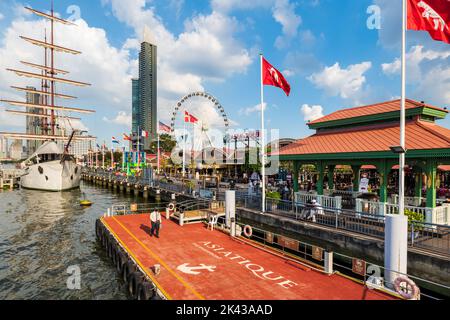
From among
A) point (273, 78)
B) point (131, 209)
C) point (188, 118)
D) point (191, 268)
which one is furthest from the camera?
point (188, 118)

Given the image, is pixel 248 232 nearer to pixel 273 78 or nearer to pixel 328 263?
pixel 328 263

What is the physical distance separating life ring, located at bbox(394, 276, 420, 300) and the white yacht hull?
187ft

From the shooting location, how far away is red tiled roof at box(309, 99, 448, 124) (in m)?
17.7

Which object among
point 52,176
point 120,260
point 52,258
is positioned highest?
point 52,176

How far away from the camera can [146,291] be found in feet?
32.3

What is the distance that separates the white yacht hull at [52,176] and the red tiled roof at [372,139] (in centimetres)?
4727

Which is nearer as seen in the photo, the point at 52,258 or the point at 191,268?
the point at 191,268

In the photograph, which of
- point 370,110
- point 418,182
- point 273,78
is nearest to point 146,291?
point 273,78

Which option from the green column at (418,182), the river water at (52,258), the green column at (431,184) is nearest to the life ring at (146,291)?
the river water at (52,258)

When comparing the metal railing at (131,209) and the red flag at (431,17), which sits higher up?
the red flag at (431,17)

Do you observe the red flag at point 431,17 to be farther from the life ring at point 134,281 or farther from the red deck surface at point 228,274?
the life ring at point 134,281

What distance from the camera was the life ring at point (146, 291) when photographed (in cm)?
964

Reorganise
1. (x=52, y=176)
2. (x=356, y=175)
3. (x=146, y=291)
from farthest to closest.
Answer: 1. (x=52, y=176)
2. (x=356, y=175)
3. (x=146, y=291)

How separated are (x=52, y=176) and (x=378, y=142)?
183ft
